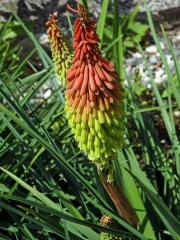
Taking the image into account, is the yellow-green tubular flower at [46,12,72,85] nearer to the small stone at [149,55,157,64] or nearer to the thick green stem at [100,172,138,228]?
the thick green stem at [100,172,138,228]

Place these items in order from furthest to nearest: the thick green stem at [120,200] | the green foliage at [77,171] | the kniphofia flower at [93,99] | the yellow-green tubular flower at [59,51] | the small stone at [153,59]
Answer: the small stone at [153,59]
the green foliage at [77,171]
the yellow-green tubular flower at [59,51]
the thick green stem at [120,200]
the kniphofia flower at [93,99]

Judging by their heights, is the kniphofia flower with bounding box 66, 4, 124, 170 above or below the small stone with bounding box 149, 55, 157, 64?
above

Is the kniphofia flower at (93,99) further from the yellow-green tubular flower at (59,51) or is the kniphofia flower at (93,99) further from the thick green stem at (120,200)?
the yellow-green tubular flower at (59,51)

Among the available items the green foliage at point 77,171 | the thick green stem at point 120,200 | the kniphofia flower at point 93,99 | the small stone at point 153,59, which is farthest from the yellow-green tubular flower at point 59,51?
the small stone at point 153,59

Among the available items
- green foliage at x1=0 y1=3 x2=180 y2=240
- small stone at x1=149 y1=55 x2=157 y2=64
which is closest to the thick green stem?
green foliage at x1=0 y1=3 x2=180 y2=240

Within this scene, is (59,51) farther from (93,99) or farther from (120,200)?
(120,200)

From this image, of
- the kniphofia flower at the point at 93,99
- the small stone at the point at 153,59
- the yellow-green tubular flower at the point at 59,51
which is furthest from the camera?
the small stone at the point at 153,59

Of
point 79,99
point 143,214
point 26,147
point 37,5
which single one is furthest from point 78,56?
point 37,5

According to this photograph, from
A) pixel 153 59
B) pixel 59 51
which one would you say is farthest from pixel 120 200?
pixel 153 59
